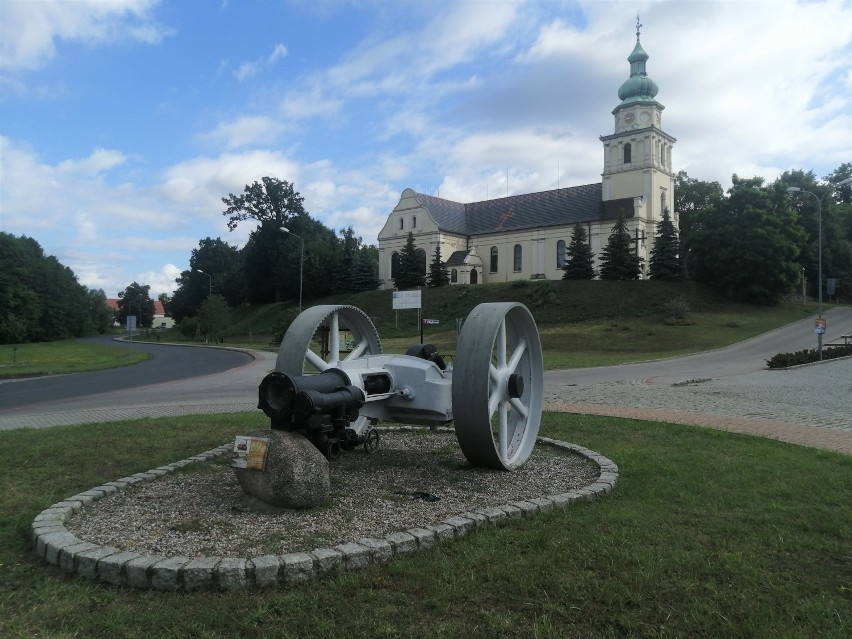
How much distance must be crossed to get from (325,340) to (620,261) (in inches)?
2011

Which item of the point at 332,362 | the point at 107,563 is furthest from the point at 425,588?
the point at 332,362

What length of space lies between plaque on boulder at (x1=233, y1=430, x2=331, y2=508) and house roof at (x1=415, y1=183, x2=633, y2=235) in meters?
64.8

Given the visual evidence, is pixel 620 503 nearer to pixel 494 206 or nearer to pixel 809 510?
pixel 809 510

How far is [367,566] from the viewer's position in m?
4.08

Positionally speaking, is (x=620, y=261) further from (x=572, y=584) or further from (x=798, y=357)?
(x=572, y=584)

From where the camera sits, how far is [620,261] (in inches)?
2179

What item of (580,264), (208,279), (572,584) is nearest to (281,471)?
(572,584)

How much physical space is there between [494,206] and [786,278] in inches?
1485

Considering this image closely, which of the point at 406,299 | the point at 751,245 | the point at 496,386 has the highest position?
the point at 751,245

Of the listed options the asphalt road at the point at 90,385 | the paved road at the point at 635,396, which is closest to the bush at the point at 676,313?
the paved road at the point at 635,396

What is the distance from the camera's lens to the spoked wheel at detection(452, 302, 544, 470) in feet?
19.1

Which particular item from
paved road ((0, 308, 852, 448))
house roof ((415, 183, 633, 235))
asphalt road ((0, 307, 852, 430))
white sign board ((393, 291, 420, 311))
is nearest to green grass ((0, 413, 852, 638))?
paved road ((0, 308, 852, 448))

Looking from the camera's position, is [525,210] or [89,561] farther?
[525,210]

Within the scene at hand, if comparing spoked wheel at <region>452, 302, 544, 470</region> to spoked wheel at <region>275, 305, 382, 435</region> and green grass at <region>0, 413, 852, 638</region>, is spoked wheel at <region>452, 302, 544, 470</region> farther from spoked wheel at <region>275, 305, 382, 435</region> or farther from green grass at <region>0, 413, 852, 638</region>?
spoked wheel at <region>275, 305, 382, 435</region>
